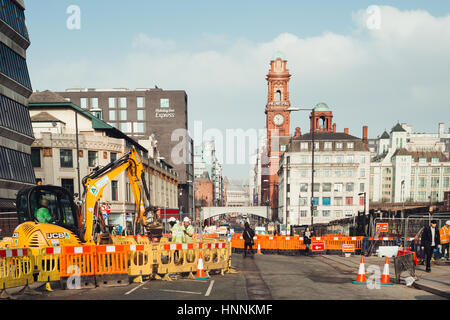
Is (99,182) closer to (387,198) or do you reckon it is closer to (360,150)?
(360,150)

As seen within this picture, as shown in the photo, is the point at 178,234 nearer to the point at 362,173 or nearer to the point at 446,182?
the point at 362,173

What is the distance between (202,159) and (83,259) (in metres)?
185

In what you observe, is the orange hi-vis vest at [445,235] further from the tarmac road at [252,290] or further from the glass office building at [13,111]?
the glass office building at [13,111]

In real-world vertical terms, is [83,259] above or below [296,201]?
above

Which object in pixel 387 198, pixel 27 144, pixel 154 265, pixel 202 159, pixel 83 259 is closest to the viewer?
pixel 83 259

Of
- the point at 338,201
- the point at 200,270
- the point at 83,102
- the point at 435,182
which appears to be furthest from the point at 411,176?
the point at 200,270

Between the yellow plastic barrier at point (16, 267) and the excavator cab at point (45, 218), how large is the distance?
899 millimetres

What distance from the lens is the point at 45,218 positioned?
42.2ft

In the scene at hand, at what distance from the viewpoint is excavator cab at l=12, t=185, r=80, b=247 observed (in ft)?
38.3

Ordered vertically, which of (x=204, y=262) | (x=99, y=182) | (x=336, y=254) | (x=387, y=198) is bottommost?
(x=387, y=198)

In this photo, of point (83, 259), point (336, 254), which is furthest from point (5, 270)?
point (336, 254)
